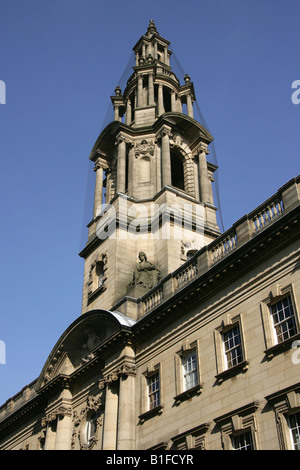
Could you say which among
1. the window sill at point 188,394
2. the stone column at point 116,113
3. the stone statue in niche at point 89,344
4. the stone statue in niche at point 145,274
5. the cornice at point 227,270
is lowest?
the window sill at point 188,394

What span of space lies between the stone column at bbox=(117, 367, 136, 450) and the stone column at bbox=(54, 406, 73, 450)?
6.05m

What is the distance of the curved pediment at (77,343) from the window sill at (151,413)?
17.8 ft

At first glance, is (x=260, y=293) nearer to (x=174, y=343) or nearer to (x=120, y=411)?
(x=174, y=343)

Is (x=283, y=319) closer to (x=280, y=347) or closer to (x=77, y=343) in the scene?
(x=280, y=347)

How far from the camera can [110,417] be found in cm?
2648

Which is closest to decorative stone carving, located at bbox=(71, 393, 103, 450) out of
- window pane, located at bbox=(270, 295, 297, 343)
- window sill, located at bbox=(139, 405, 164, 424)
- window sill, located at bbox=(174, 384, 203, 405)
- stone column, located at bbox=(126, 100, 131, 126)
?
window sill, located at bbox=(139, 405, 164, 424)

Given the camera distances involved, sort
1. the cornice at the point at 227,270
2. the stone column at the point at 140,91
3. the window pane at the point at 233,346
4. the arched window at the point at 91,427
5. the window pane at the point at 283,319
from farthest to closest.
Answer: the stone column at the point at 140,91 < the arched window at the point at 91,427 < the window pane at the point at 233,346 < the cornice at the point at 227,270 < the window pane at the point at 283,319

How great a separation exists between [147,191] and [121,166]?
2.73 meters

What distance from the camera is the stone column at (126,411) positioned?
2523cm

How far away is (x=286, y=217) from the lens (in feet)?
69.1

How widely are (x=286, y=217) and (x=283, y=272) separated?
2.02 metres

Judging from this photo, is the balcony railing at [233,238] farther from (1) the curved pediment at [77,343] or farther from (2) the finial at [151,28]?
(2) the finial at [151,28]

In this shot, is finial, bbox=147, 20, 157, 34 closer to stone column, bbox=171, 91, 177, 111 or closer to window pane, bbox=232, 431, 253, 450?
stone column, bbox=171, 91, 177, 111

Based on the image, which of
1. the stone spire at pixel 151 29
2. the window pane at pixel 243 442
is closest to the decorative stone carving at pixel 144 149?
the stone spire at pixel 151 29
